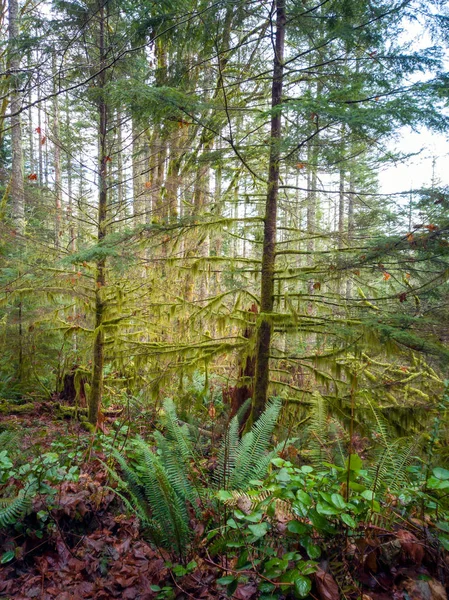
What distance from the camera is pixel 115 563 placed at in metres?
2.58

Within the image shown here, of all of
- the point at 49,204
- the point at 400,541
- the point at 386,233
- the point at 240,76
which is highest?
the point at 240,76

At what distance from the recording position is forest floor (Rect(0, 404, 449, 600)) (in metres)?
1.61

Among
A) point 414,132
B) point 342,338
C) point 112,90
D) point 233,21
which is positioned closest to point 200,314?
point 342,338

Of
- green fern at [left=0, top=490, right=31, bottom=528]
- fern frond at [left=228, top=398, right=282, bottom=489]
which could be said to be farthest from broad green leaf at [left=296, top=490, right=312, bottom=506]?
green fern at [left=0, top=490, right=31, bottom=528]

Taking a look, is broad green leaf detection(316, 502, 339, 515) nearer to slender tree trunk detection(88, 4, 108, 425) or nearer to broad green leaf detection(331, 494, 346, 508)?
broad green leaf detection(331, 494, 346, 508)

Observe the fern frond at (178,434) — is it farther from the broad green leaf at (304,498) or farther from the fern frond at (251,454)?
the broad green leaf at (304,498)

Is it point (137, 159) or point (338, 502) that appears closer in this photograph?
point (338, 502)

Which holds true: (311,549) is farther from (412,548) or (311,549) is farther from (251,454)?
(251,454)

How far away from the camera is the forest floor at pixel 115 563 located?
161cm

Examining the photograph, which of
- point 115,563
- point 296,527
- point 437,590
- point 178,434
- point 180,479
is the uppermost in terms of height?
point 296,527

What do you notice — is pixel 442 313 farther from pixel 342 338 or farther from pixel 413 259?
pixel 342 338

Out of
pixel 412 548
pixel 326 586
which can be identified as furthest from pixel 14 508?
pixel 412 548

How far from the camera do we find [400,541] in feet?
5.62

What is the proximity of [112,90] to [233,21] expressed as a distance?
209 centimetres
